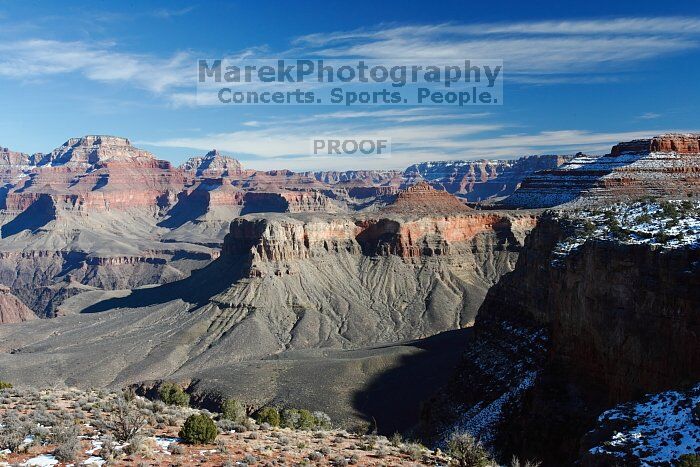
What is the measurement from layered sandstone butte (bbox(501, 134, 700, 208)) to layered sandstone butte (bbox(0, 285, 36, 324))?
296 ft

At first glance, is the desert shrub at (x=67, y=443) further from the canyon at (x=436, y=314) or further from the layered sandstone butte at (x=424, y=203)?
the layered sandstone butte at (x=424, y=203)

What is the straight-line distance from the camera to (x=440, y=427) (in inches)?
1330

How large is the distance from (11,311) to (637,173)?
99.8 m

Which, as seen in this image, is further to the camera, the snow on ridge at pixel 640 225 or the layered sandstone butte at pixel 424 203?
the layered sandstone butte at pixel 424 203

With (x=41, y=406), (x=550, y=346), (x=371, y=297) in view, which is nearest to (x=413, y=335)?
(x=371, y=297)

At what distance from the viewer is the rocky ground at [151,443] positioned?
58.6ft

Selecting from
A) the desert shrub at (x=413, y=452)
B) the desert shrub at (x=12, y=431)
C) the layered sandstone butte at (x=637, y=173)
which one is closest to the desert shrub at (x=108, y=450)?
the desert shrub at (x=12, y=431)

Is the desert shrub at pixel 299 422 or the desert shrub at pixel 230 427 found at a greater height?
the desert shrub at pixel 230 427

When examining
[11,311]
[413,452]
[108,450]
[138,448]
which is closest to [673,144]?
[413,452]

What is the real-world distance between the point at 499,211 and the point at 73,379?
68848mm

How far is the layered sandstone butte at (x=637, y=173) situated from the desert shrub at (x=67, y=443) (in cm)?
6434

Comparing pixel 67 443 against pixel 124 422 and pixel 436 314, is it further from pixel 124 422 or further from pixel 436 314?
pixel 436 314

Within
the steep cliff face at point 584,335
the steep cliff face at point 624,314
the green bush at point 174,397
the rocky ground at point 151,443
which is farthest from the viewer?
the green bush at point 174,397

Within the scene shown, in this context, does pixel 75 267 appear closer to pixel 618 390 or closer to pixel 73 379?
pixel 73 379
